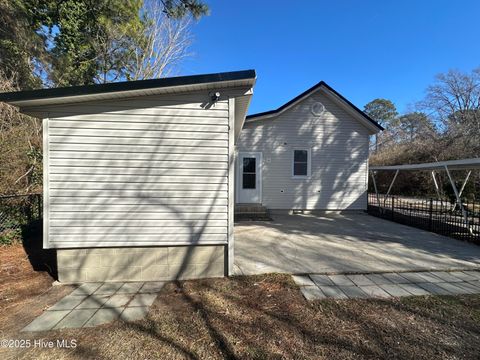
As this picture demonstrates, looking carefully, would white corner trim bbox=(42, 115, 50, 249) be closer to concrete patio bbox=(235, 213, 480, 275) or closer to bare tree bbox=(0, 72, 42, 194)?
concrete patio bbox=(235, 213, 480, 275)

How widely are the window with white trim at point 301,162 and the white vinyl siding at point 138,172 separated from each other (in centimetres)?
671

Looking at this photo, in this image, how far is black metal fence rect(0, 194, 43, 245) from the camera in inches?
213

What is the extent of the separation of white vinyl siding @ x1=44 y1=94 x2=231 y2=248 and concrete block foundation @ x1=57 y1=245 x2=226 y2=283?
147 mm

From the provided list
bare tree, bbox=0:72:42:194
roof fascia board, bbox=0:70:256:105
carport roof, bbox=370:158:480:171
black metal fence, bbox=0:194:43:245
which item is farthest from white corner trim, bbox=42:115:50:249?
carport roof, bbox=370:158:480:171

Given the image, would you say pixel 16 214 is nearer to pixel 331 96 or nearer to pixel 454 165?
pixel 331 96

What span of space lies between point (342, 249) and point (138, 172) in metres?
4.49

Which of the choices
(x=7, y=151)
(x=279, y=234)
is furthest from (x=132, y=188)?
(x=7, y=151)

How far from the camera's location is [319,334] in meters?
2.49

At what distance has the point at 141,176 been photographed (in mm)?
3686

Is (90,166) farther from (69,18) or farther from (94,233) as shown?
(69,18)

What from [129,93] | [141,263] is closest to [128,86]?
[129,93]

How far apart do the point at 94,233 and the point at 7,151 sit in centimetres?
448

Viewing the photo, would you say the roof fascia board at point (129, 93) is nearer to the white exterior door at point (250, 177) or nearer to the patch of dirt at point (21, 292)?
the patch of dirt at point (21, 292)

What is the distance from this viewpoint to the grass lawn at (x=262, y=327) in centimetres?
225
